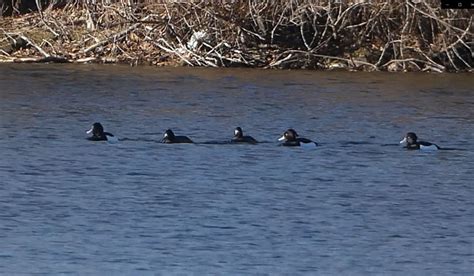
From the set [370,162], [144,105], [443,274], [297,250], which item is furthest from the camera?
[144,105]

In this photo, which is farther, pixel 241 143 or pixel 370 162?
pixel 241 143

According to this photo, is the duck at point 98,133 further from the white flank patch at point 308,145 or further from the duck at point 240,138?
the white flank patch at point 308,145

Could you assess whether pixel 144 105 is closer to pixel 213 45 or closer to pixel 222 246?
pixel 213 45

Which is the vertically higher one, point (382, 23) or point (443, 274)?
point (382, 23)

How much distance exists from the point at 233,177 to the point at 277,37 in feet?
45.5

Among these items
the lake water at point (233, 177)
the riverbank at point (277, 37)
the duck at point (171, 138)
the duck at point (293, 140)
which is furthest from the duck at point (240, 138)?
the riverbank at point (277, 37)

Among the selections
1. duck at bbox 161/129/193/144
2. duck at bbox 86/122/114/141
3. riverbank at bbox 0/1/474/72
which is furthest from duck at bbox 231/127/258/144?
riverbank at bbox 0/1/474/72

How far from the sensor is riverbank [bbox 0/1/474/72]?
2922 cm

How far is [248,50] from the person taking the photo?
99.2ft

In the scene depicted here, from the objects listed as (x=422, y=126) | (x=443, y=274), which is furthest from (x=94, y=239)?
(x=422, y=126)

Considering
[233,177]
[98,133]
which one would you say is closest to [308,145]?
[233,177]

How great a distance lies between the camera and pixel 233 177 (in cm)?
1670

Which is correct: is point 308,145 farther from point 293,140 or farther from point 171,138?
point 171,138

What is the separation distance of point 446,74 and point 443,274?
17.8m
